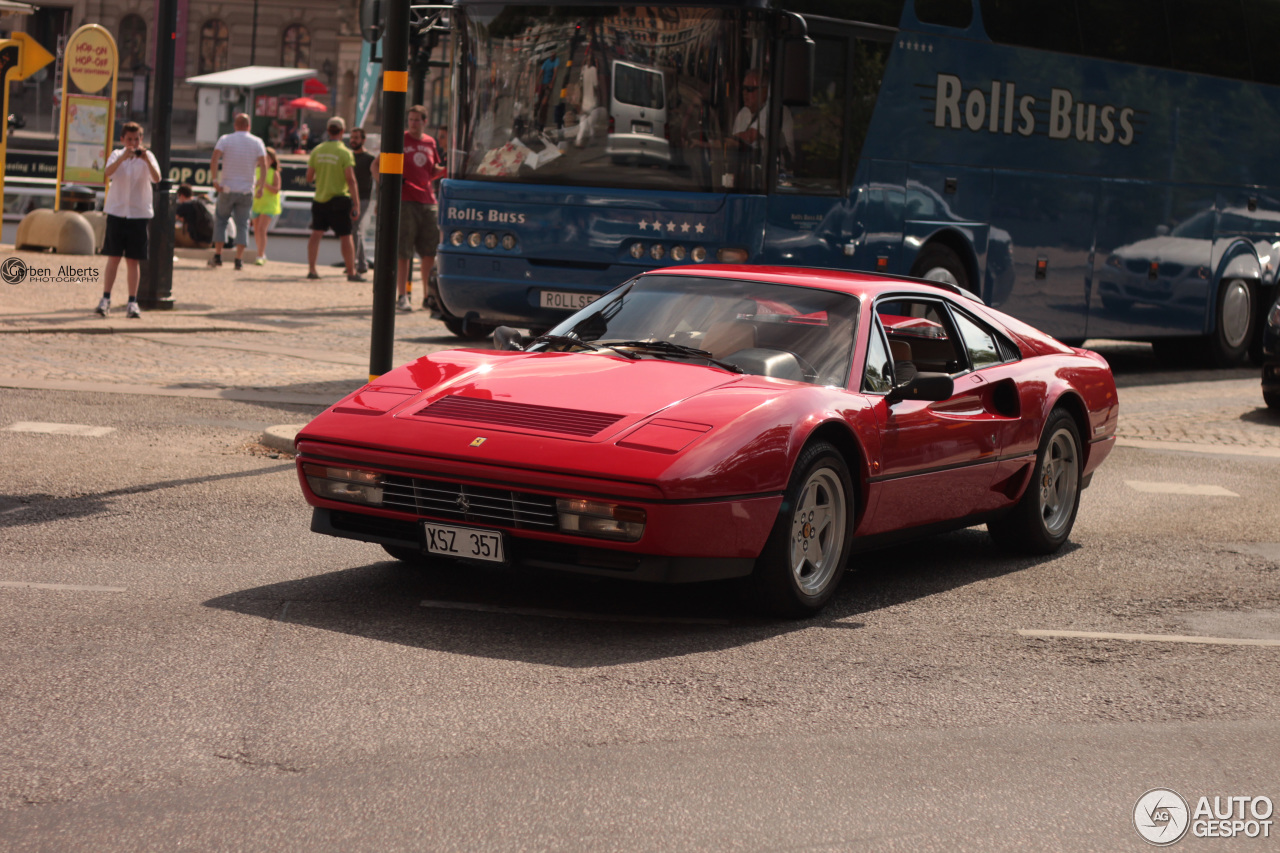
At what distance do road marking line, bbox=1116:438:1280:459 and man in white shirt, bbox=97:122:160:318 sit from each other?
9.18m

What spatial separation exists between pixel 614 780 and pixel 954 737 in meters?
1.08

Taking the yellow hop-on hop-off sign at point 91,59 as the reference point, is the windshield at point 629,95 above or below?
below

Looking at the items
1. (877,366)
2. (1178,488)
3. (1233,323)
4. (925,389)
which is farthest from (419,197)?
(925,389)

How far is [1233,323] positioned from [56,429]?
13.5 meters

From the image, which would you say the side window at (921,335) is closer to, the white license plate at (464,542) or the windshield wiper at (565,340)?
the windshield wiper at (565,340)

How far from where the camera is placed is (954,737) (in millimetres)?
4773

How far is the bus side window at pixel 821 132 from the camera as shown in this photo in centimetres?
1327

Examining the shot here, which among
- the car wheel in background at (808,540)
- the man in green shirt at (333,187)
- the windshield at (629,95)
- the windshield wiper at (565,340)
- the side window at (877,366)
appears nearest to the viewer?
the car wheel in background at (808,540)

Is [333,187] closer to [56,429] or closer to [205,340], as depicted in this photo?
[205,340]

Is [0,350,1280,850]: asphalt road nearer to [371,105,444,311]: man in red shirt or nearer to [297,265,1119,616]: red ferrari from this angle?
[297,265,1119,616]: red ferrari

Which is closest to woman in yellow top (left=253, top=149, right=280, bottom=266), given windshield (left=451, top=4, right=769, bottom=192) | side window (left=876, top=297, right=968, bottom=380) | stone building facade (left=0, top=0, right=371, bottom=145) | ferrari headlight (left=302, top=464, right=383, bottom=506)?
windshield (left=451, top=4, right=769, bottom=192)

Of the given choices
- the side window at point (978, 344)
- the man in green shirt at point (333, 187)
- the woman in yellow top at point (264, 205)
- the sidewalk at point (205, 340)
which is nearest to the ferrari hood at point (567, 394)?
the side window at point (978, 344)

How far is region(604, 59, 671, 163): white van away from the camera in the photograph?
42.4 feet

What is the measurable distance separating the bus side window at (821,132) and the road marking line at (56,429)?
5.58 meters
